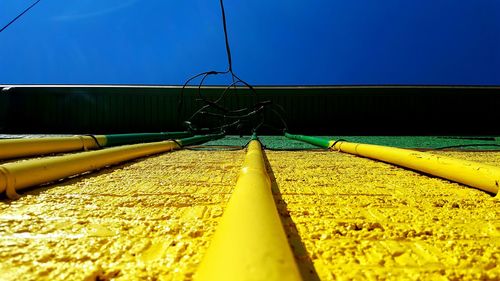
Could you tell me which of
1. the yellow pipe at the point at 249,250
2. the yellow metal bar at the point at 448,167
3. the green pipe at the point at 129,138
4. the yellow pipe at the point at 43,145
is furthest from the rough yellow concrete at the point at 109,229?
the green pipe at the point at 129,138

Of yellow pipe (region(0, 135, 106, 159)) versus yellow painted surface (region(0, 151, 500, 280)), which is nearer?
yellow painted surface (region(0, 151, 500, 280))

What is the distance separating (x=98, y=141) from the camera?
361 cm

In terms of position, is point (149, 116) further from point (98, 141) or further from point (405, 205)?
point (405, 205)

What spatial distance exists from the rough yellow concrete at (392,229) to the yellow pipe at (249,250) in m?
0.12

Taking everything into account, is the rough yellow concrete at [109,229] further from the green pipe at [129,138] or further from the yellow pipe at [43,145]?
the green pipe at [129,138]

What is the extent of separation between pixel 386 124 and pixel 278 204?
784cm

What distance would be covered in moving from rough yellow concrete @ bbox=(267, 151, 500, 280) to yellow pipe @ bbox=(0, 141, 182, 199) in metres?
0.97

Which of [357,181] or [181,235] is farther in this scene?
[357,181]

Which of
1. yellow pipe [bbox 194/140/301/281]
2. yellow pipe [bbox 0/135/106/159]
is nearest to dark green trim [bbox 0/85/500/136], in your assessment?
yellow pipe [bbox 0/135/106/159]

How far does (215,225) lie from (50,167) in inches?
38.0

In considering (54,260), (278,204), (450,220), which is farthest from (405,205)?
(54,260)

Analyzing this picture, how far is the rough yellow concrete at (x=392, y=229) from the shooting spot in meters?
0.74

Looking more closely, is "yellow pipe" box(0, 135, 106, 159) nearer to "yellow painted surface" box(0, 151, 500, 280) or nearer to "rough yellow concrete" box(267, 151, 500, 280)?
"yellow painted surface" box(0, 151, 500, 280)

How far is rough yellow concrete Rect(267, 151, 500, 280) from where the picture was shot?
735 millimetres
